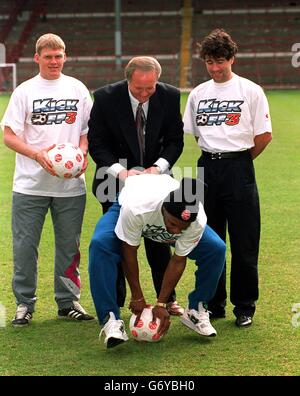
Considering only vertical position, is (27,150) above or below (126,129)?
below

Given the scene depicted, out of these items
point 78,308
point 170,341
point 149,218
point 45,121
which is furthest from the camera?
point 78,308

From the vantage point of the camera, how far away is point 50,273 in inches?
263

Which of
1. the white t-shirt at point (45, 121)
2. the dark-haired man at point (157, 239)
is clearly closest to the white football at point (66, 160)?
the white t-shirt at point (45, 121)

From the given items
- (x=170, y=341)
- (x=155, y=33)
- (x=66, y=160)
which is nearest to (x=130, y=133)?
(x=66, y=160)

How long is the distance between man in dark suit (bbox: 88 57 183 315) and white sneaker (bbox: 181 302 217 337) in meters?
0.95

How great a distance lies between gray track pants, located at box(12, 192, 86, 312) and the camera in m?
5.48

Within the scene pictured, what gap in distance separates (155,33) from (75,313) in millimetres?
30314

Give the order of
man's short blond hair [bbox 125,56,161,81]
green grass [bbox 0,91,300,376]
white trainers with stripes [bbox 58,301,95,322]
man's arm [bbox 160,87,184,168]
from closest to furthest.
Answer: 1. green grass [bbox 0,91,300,376]
2. man's short blond hair [bbox 125,56,161,81]
3. man's arm [bbox 160,87,184,168]
4. white trainers with stripes [bbox 58,301,95,322]

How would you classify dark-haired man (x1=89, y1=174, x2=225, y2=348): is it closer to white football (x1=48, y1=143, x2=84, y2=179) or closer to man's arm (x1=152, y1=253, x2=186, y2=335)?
man's arm (x1=152, y1=253, x2=186, y2=335)

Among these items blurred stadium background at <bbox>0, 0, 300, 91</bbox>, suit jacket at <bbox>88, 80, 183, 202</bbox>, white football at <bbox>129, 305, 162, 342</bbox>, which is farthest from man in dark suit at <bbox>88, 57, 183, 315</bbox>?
blurred stadium background at <bbox>0, 0, 300, 91</bbox>

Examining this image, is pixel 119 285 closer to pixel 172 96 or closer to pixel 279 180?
pixel 172 96

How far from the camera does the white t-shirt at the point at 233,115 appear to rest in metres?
Result: 5.22

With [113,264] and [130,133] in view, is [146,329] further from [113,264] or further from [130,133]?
[130,133]

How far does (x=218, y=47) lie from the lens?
510 cm
